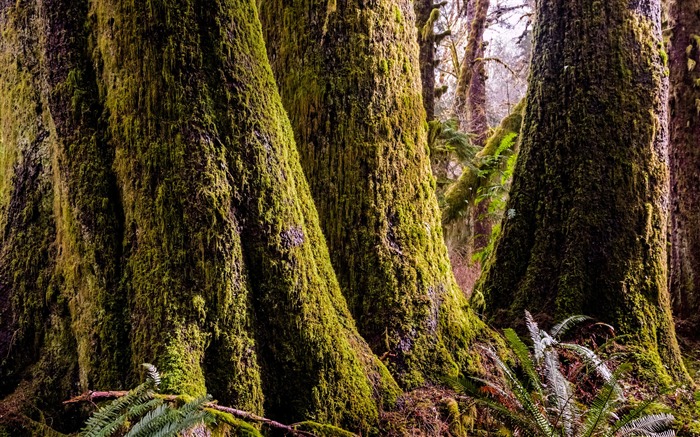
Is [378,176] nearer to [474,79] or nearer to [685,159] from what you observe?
[685,159]

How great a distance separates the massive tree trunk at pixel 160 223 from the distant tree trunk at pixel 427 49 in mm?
6779

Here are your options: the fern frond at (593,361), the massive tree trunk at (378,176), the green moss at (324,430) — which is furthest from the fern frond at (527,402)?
the green moss at (324,430)

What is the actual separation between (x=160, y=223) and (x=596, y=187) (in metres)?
3.21

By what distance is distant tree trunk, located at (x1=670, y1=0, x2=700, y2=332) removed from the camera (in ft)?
17.0

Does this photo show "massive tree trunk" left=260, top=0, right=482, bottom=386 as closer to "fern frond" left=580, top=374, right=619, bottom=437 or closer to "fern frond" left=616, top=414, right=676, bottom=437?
"fern frond" left=580, top=374, right=619, bottom=437

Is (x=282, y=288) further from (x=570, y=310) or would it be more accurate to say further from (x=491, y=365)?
(x=570, y=310)

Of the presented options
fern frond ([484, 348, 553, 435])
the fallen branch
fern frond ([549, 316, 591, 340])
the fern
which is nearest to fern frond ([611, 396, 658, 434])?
the fern

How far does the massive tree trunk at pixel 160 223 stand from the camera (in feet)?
6.95

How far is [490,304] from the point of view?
419 centimetres

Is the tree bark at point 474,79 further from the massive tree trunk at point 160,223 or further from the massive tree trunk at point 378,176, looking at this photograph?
the massive tree trunk at point 160,223

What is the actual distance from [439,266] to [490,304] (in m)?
1.30

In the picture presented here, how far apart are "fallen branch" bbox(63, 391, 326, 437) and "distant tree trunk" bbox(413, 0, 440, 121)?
7.22 m

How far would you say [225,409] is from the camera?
6.72 ft

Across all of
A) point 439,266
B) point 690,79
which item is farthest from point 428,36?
point 439,266
